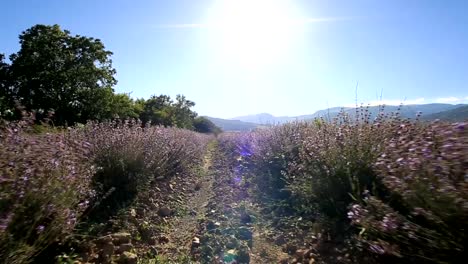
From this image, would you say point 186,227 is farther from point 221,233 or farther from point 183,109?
point 183,109

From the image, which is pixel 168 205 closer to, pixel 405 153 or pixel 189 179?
pixel 189 179

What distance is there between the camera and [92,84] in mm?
30172

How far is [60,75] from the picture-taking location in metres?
28.3

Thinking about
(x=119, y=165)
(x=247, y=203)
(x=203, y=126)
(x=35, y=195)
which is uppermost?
(x=35, y=195)

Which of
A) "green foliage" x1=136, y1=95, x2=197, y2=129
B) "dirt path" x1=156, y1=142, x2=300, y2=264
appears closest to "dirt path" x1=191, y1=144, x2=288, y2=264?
"dirt path" x1=156, y1=142, x2=300, y2=264

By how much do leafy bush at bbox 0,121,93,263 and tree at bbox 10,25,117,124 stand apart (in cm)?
2573

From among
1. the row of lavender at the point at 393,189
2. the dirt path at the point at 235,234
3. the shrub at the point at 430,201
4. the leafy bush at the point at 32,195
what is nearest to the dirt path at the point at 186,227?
the dirt path at the point at 235,234

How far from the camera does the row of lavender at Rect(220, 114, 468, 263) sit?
2.10m

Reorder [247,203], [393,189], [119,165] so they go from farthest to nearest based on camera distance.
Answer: [247,203], [119,165], [393,189]

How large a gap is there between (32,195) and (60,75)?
95.1ft

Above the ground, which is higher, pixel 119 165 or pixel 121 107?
pixel 121 107

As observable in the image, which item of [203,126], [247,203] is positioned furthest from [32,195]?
[203,126]

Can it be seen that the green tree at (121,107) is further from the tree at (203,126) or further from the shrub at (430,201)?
the tree at (203,126)

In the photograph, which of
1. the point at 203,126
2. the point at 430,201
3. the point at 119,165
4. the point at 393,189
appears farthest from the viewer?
the point at 203,126
